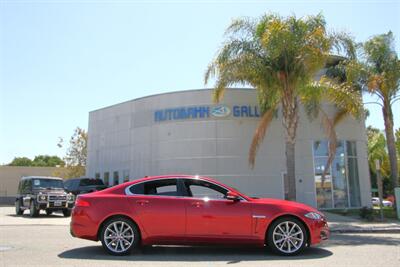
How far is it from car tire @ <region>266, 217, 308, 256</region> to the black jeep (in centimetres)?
1414

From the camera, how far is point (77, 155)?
5200 cm

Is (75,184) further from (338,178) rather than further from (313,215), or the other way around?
(313,215)

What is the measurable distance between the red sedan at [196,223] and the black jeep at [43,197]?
1224 centimetres

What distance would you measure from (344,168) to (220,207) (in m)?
16.8

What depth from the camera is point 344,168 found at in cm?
2333

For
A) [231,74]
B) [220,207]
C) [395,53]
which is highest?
[395,53]

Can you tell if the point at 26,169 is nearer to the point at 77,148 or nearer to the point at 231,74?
the point at 77,148

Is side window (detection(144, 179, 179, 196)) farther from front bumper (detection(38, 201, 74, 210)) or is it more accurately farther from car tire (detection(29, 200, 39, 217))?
car tire (detection(29, 200, 39, 217))

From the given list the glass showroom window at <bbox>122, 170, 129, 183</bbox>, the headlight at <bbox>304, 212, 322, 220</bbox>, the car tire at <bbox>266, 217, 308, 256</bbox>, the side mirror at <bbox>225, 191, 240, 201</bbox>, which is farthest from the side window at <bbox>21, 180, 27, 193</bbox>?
the headlight at <bbox>304, 212, 322, 220</bbox>

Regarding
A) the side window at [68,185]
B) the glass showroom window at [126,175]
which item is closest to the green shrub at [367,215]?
the glass showroom window at [126,175]

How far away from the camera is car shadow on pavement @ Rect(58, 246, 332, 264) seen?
7.96 meters

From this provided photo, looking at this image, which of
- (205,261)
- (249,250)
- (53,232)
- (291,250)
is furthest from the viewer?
(53,232)

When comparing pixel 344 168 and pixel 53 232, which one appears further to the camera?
pixel 344 168

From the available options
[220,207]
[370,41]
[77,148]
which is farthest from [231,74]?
[77,148]
